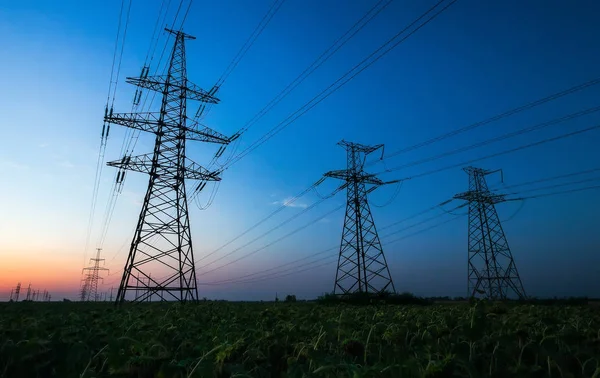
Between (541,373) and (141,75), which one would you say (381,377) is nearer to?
(541,373)

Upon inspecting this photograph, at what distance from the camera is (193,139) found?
24531 mm

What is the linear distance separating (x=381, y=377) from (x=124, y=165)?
23.4 m

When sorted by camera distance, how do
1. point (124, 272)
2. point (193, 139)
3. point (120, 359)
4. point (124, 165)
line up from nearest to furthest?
point (120, 359)
point (124, 272)
point (124, 165)
point (193, 139)

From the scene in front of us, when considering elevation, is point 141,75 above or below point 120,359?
above

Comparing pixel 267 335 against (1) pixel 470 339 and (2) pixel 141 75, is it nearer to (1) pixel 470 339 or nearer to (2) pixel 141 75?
(1) pixel 470 339

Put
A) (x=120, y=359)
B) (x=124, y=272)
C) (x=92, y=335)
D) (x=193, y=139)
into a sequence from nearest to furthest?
A: (x=120, y=359) < (x=92, y=335) < (x=124, y=272) < (x=193, y=139)

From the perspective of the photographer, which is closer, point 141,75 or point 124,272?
point 124,272

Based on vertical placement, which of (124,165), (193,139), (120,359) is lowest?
(120,359)

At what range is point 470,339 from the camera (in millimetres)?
3693

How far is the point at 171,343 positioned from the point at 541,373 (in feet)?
11.3

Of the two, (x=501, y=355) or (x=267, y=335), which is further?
(x=267, y=335)

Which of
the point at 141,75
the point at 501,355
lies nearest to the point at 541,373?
the point at 501,355

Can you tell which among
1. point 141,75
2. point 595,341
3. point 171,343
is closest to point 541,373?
point 595,341

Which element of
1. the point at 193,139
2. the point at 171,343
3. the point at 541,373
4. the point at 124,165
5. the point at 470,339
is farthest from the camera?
the point at 193,139
